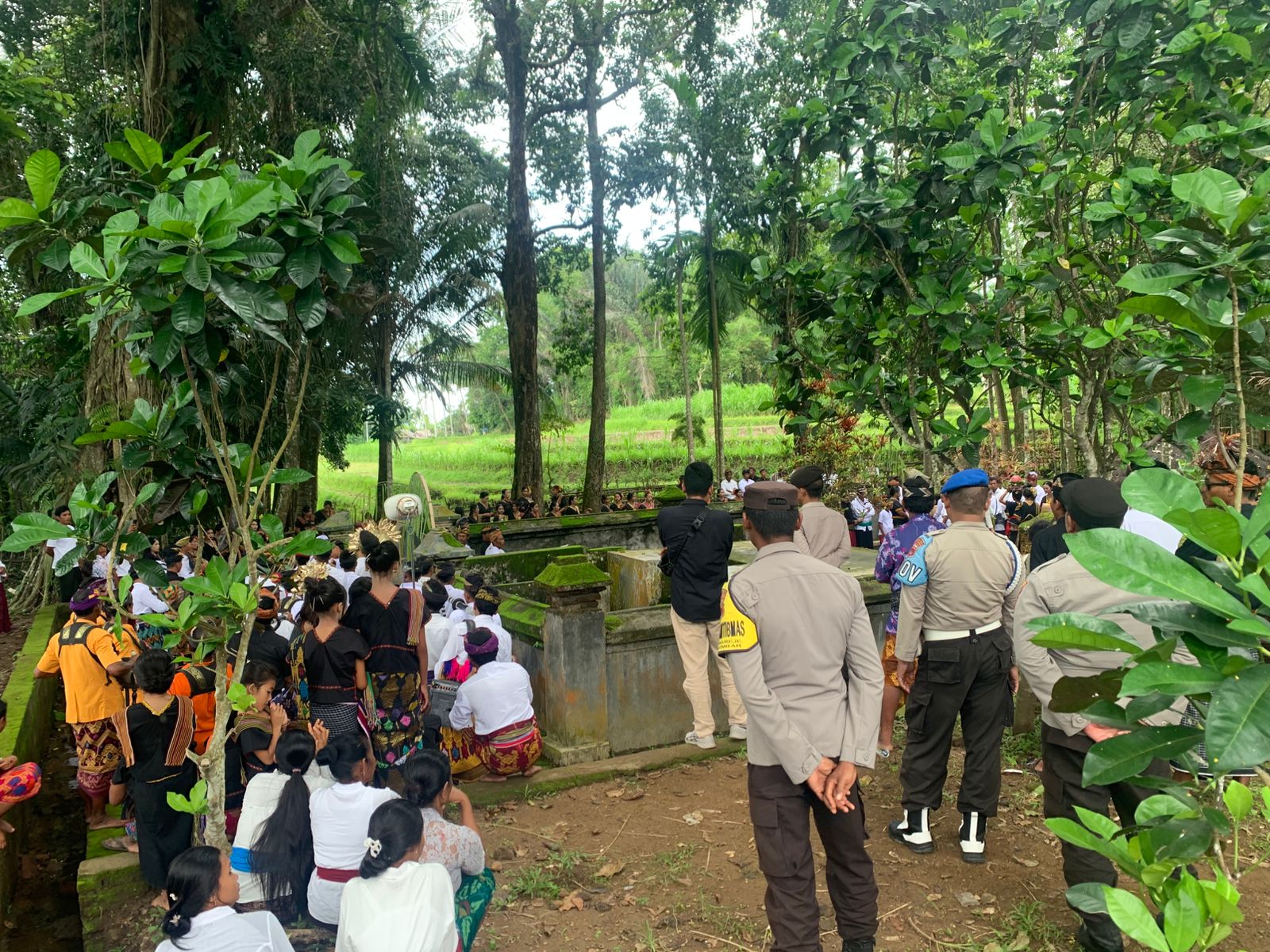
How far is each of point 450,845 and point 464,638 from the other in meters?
2.28

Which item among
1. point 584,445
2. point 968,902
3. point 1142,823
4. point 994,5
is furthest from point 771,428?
point 1142,823

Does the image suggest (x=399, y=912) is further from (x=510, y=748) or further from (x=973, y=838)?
(x=973, y=838)

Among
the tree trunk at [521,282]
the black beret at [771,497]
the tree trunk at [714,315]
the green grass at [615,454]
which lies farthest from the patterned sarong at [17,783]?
the green grass at [615,454]

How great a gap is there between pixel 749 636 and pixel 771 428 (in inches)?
1191

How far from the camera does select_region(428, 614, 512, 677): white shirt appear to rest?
5.56 meters

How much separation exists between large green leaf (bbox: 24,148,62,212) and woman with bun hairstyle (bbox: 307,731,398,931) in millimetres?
2195

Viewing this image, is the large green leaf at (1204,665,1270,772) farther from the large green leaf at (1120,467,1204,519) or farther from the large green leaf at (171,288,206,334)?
the large green leaf at (171,288,206,334)

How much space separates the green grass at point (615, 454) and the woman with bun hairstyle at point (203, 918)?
17.4 m

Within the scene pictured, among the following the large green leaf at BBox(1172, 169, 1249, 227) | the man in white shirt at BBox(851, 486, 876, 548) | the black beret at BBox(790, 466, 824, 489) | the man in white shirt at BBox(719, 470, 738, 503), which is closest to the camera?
the large green leaf at BBox(1172, 169, 1249, 227)

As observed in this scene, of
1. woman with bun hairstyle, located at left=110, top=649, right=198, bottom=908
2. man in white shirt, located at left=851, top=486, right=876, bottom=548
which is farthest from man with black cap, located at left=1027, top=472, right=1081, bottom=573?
man in white shirt, located at left=851, top=486, right=876, bottom=548

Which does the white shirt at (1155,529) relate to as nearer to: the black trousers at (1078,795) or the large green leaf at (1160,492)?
the black trousers at (1078,795)

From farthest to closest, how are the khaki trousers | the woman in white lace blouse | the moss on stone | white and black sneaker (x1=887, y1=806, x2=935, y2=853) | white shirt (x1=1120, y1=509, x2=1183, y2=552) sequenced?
the khaki trousers → the moss on stone → white shirt (x1=1120, y1=509, x2=1183, y2=552) → white and black sneaker (x1=887, y1=806, x2=935, y2=853) → the woman in white lace blouse

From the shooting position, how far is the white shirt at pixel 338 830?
343 centimetres

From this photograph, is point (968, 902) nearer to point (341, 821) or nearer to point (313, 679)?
point (341, 821)
